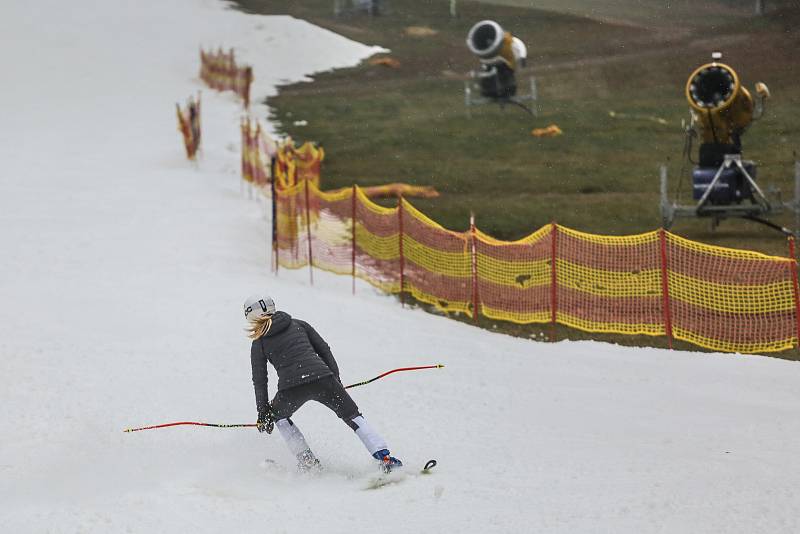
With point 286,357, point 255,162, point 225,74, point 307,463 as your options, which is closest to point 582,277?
point 307,463

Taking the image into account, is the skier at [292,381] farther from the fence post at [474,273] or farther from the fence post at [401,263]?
the fence post at [401,263]

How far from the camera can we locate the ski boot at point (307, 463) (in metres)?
9.39

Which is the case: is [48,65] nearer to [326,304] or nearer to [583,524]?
[326,304]

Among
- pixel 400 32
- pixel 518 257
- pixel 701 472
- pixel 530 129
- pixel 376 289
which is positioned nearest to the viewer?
pixel 701 472

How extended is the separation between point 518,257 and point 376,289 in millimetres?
2671

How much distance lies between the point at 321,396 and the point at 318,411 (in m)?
2.30

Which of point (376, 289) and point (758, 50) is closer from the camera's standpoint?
point (376, 289)

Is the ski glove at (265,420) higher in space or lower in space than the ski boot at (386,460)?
higher

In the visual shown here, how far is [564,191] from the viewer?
1068 inches

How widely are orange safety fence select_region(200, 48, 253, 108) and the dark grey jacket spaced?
108 feet

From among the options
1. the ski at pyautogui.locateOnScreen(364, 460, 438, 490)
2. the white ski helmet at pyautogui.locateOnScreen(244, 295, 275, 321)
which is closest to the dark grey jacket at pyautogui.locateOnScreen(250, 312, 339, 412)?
the white ski helmet at pyautogui.locateOnScreen(244, 295, 275, 321)

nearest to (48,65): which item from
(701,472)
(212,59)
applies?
(212,59)

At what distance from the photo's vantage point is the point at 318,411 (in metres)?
11.5

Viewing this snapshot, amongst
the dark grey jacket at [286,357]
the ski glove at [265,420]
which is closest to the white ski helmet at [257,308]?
the dark grey jacket at [286,357]
